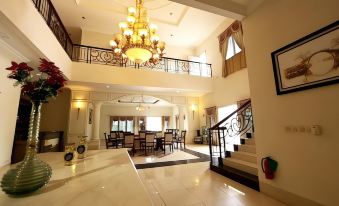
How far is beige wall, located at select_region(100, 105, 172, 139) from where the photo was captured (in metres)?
12.7

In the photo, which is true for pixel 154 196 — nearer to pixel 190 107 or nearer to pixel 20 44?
pixel 20 44

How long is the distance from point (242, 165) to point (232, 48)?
5.74 metres

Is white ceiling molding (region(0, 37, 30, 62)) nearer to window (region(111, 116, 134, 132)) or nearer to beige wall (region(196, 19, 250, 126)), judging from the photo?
beige wall (region(196, 19, 250, 126))

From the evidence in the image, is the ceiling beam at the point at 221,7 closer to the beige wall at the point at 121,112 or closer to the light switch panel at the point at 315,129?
the light switch panel at the point at 315,129

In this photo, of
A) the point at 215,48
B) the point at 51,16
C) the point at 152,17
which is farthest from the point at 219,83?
the point at 51,16

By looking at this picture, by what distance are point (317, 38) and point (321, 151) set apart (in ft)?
4.59

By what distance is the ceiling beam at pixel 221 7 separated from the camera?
253 centimetres

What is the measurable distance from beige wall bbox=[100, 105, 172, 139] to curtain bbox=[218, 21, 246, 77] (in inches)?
307

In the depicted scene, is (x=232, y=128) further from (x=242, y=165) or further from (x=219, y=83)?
(x=219, y=83)

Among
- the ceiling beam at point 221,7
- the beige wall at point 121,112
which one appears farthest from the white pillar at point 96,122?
the ceiling beam at point 221,7

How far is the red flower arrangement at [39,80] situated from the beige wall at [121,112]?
40.1ft

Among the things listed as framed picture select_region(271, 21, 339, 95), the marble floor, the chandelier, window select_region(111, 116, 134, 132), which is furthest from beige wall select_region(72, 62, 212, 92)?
window select_region(111, 116, 134, 132)

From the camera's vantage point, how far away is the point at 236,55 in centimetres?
684

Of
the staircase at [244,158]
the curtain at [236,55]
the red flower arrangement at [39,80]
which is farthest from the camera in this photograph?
the curtain at [236,55]
